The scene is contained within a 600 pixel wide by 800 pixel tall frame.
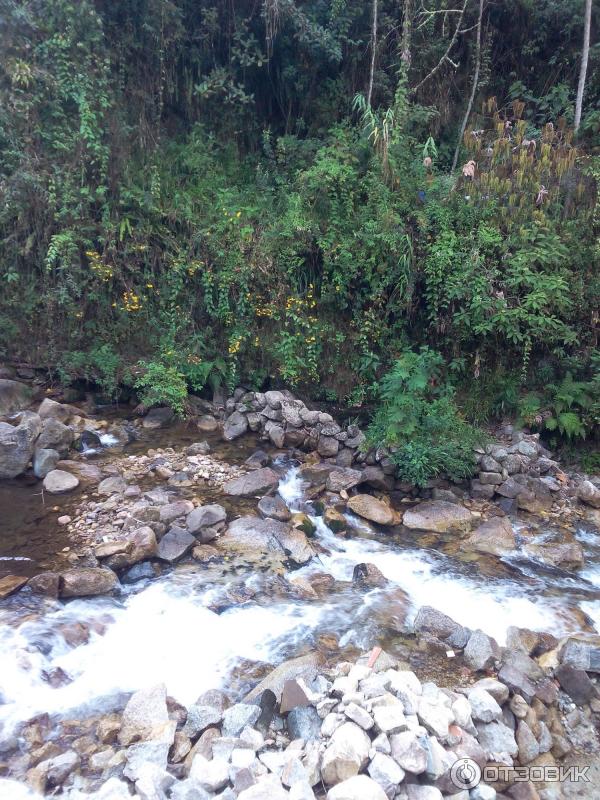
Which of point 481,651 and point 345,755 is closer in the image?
point 345,755

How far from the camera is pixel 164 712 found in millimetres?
3531

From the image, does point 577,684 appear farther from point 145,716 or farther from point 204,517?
point 204,517

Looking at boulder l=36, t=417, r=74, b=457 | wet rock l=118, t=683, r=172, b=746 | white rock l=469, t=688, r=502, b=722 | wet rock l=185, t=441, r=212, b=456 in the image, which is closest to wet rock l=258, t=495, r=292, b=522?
wet rock l=185, t=441, r=212, b=456

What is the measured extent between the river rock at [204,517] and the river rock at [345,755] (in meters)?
2.86

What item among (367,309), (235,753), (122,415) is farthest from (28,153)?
(235,753)

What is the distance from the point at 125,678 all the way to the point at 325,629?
61.6 inches

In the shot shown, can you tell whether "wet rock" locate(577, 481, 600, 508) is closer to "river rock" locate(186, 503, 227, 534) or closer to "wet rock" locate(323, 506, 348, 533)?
"wet rock" locate(323, 506, 348, 533)

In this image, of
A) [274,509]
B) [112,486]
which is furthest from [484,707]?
[112,486]

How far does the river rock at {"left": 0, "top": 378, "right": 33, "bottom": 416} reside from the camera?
755 centimetres

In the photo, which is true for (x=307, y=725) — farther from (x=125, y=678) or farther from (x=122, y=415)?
(x=122, y=415)

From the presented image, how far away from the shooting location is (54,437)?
22.7ft

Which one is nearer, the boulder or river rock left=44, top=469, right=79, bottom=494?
river rock left=44, top=469, right=79, bottom=494

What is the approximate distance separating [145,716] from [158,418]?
16.0 ft

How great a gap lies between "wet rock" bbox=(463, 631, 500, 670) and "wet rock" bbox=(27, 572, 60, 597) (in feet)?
11.0
